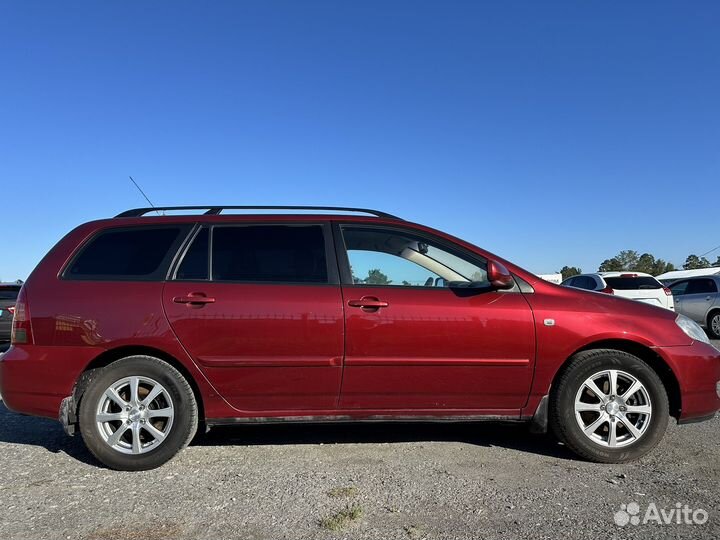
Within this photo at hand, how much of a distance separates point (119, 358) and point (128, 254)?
78cm

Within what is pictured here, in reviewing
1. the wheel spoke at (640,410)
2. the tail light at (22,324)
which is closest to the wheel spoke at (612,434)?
the wheel spoke at (640,410)

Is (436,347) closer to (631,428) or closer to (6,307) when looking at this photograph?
(631,428)

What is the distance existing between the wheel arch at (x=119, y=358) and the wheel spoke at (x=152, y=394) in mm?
178

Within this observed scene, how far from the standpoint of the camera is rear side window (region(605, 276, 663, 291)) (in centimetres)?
1180

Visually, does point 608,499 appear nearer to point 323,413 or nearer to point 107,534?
point 323,413

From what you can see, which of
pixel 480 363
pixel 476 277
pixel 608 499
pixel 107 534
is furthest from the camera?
pixel 476 277

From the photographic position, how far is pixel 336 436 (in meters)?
4.56

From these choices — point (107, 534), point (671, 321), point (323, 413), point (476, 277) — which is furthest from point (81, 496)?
point (671, 321)

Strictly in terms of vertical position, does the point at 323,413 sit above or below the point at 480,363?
below

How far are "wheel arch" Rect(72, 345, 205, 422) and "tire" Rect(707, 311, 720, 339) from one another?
12.6 metres

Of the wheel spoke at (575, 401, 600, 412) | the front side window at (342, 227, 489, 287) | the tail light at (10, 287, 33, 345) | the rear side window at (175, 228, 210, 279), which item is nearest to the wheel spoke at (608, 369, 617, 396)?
the wheel spoke at (575, 401, 600, 412)

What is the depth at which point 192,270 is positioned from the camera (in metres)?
4.04

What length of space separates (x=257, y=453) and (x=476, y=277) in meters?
2.15

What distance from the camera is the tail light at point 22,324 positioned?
12.7 feet
